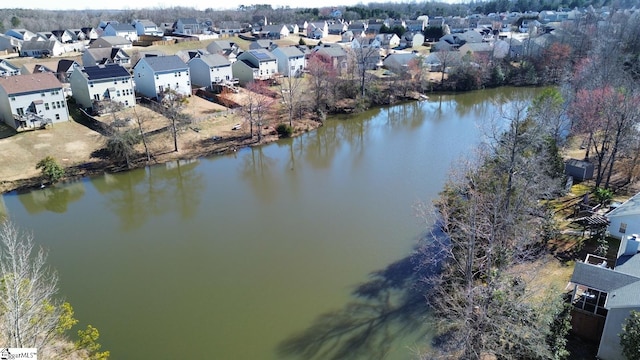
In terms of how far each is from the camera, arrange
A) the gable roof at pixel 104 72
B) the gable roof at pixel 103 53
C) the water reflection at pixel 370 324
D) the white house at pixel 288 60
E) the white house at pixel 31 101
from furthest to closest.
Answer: the white house at pixel 288 60 → the gable roof at pixel 103 53 → the gable roof at pixel 104 72 → the white house at pixel 31 101 → the water reflection at pixel 370 324

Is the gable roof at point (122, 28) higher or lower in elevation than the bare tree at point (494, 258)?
higher

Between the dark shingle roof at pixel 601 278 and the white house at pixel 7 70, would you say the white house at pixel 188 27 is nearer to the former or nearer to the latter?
the white house at pixel 7 70

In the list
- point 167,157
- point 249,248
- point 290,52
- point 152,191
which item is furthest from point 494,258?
point 290,52

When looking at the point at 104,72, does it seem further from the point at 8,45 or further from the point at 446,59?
the point at 8,45

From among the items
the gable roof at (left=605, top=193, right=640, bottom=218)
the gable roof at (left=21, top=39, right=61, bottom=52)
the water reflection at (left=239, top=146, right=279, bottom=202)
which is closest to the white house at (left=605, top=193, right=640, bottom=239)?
the gable roof at (left=605, top=193, right=640, bottom=218)

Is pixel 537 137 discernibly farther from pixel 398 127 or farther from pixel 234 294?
pixel 398 127

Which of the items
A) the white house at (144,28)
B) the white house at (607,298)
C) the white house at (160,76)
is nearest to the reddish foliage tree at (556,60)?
the white house at (160,76)
